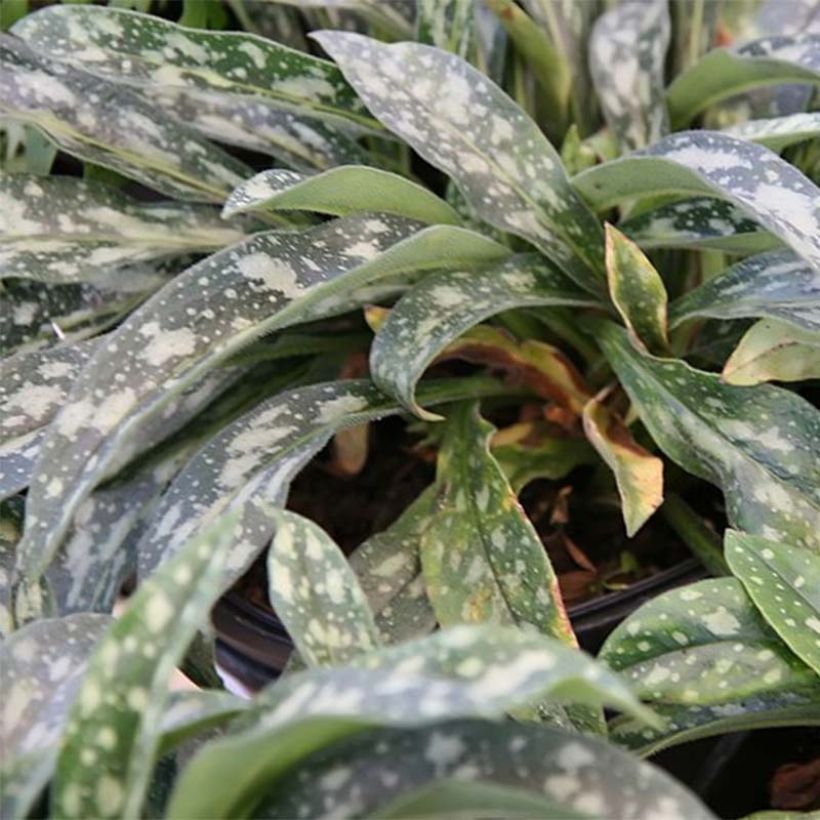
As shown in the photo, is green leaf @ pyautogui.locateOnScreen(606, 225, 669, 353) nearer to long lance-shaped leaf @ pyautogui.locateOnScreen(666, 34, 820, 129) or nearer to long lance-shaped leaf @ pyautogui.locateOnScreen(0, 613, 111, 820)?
long lance-shaped leaf @ pyautogui.locateOnScreen(666, 34, 820, 129)

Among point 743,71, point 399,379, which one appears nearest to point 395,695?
point 399,379

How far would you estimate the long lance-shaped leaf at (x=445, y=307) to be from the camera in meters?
0.62

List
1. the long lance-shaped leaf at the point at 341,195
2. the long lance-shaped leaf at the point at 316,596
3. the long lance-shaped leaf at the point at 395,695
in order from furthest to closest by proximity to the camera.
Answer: the long lance-shaped leaf at the point at 341,195 → the long lance-shaped leaf at the point at 316,596 → the long lance-shaped leaf at the point at 395,695

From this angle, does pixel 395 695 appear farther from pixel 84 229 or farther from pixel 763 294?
pixel 84 229

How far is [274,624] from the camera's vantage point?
0.72 m

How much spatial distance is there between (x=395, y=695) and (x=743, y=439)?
333mm

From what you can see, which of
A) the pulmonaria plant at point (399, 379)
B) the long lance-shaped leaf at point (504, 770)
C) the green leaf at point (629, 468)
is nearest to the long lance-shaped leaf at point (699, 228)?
the pulmonaria plant at point (399, 379)

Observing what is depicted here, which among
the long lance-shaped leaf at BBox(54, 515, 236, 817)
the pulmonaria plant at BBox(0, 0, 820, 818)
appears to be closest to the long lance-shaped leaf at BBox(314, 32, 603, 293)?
the pulmonaria plant at BBox(0, 0, 820, 818)

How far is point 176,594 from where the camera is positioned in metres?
0.37

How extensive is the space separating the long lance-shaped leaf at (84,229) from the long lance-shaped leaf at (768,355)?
12.7 inches

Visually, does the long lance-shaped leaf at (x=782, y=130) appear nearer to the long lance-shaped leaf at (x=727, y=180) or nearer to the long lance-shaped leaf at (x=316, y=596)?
the long lance-shaped leaf at (x=727, y=180)

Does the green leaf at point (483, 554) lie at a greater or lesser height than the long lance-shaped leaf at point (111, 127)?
lesser

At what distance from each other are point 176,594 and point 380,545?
1.04 feet

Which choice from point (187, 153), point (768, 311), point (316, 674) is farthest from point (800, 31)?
point (316, 674)
